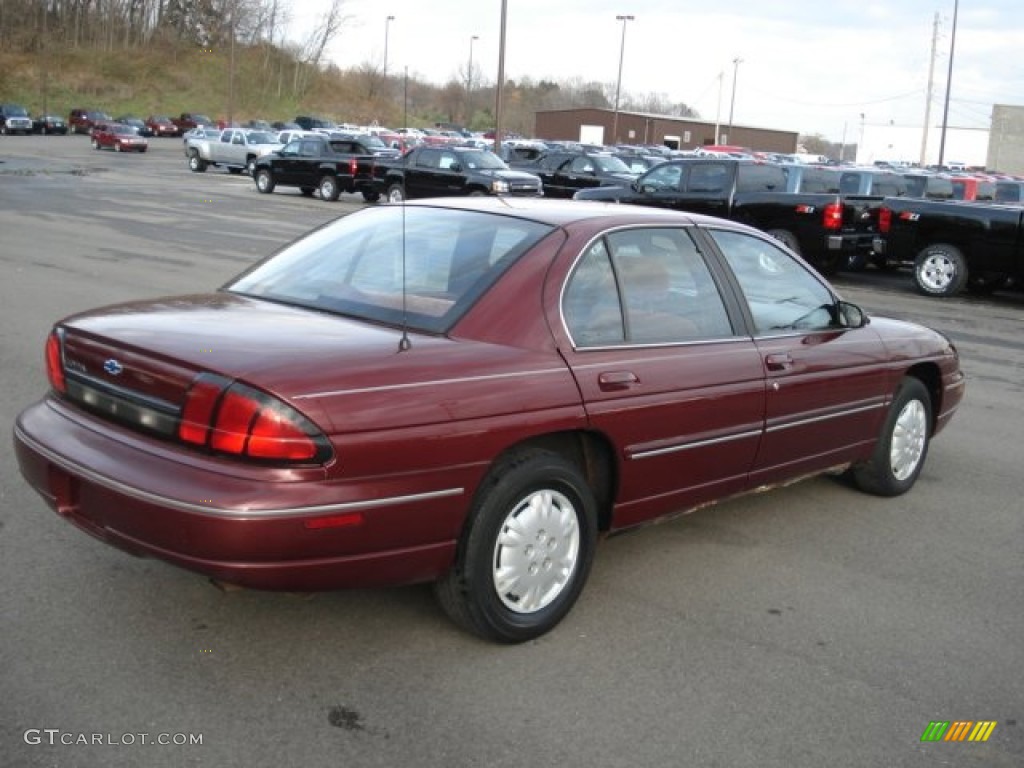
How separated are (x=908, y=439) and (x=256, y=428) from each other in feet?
12.8

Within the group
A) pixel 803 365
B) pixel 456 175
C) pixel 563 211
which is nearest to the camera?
pixel 563 211

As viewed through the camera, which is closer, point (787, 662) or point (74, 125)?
point (787, 662)

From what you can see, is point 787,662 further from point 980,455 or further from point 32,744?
point 980,455

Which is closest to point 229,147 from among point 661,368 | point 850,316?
point 850,316

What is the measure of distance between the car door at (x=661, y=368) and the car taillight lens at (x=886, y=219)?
12172 mm

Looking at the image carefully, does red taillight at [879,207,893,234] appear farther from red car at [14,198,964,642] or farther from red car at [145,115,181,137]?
red car at [145,115,181,137]

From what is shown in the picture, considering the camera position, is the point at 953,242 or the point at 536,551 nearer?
the point at 536,551

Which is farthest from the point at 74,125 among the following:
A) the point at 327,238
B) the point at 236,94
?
the point at 327,238

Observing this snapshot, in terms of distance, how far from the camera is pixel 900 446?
5.78 metres

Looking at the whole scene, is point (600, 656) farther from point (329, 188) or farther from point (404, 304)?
point (329, 188)

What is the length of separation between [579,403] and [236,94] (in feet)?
314

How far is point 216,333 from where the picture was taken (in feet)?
12.1
